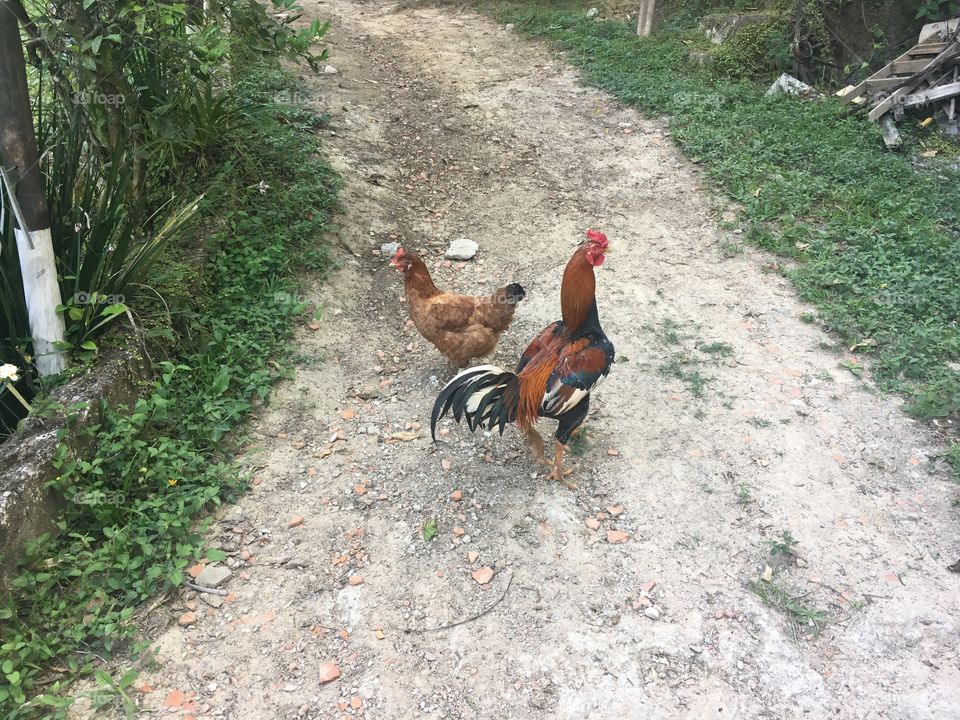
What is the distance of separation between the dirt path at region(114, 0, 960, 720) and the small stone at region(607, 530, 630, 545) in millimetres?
48

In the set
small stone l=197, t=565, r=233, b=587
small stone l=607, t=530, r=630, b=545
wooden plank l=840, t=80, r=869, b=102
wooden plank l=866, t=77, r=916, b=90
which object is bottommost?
small stone l=197, t=565, r=233, b=587

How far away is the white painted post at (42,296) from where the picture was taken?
12.3 feet

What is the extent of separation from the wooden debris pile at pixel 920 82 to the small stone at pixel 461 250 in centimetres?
534

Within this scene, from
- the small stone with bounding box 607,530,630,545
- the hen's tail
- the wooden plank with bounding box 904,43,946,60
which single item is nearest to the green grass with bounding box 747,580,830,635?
the small stone with bounding box 607,530,630,545

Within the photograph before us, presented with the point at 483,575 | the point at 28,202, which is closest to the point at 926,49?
the point at 483,575

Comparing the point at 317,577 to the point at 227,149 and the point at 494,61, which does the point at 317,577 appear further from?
the point at 494,61

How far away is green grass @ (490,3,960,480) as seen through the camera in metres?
5.34

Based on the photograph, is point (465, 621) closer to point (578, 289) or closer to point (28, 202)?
point (578, 289)

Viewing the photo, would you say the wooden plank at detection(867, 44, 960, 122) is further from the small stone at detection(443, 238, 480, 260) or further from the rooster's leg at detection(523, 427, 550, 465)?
the rooster's leg at detection(523, 427, 550, 465)

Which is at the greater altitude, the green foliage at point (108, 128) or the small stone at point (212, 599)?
the green foliage at point (108, 128)

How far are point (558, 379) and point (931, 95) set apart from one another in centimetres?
700

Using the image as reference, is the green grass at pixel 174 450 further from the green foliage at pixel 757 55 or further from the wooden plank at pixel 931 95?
the wooden plank at pixel 931 95

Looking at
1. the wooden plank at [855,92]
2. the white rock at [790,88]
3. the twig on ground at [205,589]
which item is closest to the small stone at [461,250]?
the twig on ground at [205,589]

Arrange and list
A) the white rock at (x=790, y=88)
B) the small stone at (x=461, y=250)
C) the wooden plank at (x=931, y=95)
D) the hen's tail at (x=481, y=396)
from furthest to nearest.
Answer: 1. the white rock at (x=790, y=88)
2. the wooden plank at (x=931, y=95)
3. the small stone at (x=461, y=250)
4. the hen's tail at (x=481, y=396)
